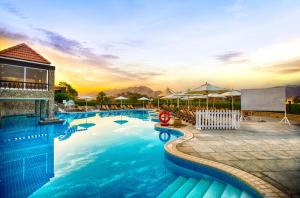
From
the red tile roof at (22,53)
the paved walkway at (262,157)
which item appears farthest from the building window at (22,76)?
the paved walkway at (262,157)

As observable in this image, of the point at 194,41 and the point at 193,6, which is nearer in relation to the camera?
the point at 193,6

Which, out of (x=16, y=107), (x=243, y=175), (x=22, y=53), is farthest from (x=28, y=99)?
(x=243, y=175)

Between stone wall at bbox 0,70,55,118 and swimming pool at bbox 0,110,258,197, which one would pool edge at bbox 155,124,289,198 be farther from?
stone wall at bbox 0,70,55,118

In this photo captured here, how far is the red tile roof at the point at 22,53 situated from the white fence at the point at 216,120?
1547 centimetres

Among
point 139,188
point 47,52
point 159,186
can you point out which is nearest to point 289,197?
point 159,186

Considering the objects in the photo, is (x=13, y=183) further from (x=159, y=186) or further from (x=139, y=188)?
(x=159, y=186)

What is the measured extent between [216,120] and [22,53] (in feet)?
56.2

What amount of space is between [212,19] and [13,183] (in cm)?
1463

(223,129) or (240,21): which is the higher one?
(240,21)

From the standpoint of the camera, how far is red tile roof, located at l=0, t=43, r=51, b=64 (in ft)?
54.1

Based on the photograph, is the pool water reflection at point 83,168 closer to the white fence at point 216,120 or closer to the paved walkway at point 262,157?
the paved walkway at point 262,157

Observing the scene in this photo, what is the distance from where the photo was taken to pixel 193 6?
44.2 feet

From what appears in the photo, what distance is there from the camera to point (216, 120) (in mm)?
11062

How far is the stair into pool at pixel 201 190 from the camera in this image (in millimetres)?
3991
